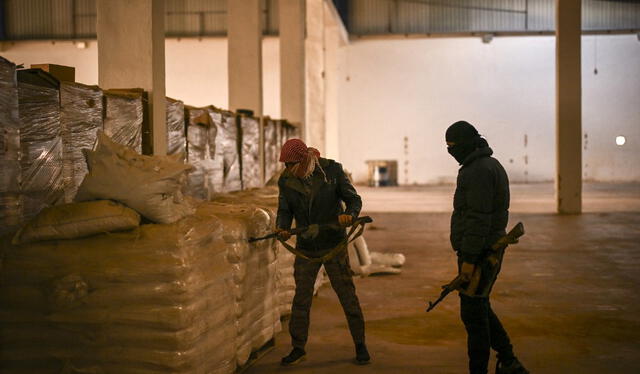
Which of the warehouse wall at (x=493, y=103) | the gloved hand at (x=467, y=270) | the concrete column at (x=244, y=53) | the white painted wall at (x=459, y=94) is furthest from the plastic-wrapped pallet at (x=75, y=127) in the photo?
the warehouse wall at (x=493, y=103)

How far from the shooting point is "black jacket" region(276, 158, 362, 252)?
4.64 meters

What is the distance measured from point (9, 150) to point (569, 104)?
12.7 metres

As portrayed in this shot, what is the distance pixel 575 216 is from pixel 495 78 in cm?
1223

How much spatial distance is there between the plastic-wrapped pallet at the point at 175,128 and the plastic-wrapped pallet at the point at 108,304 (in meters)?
3.16

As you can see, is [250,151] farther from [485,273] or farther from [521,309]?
[485,273]

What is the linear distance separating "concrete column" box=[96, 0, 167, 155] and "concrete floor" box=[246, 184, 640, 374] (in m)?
2.54

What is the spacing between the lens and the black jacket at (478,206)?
3768mm

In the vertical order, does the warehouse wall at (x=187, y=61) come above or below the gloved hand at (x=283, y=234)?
above

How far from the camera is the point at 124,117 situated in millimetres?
5562

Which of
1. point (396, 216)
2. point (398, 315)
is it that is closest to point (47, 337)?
point (398, 315)

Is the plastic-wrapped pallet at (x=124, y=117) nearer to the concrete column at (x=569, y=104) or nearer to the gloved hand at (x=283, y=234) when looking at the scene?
the gloved hand at (x=283, y=234)

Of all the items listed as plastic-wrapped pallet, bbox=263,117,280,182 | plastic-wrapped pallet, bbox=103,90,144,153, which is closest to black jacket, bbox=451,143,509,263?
plastic-wrapped pallet, bbox=103,90,144,153

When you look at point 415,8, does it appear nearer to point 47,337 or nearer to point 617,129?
point 617,129

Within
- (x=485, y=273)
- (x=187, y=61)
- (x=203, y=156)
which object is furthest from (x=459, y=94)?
(x=485, y=273)
